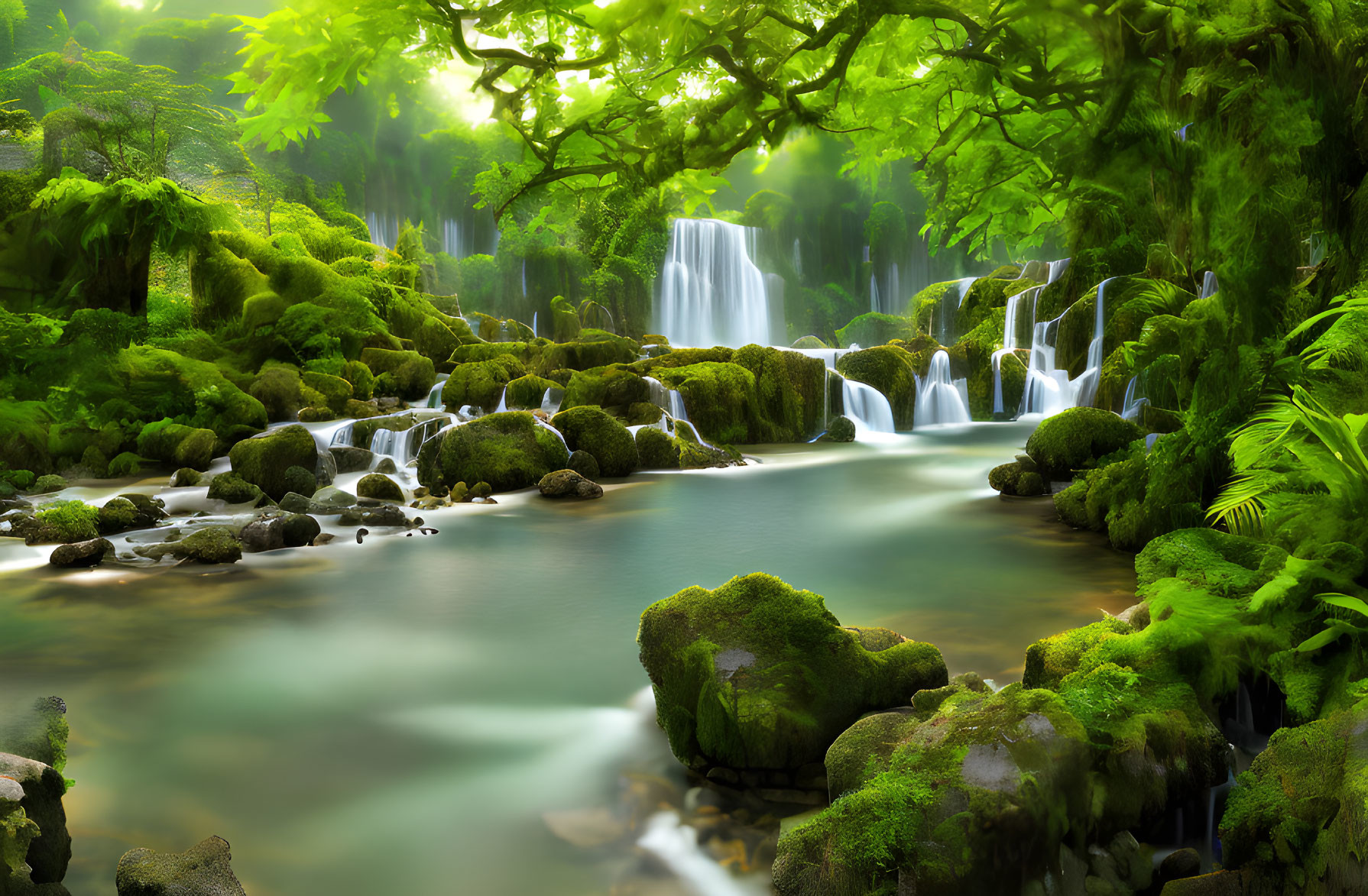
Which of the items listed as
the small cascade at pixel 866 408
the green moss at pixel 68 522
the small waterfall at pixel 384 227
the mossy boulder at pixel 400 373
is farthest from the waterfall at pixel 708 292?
the green moss at pixel 68 522

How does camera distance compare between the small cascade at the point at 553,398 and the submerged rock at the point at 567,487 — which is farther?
the small cascade at the point at 553,398

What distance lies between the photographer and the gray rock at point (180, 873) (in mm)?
2887

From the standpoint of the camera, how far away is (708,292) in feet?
109

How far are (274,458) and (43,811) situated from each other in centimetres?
946

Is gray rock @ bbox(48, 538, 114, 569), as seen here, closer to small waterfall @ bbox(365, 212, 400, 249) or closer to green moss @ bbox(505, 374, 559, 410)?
green moss @ bbox(505, 374, 559, 410)

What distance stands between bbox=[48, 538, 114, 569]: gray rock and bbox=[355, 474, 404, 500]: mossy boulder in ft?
12.4

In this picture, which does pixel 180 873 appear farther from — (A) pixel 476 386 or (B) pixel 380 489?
(A) pixel 476 386

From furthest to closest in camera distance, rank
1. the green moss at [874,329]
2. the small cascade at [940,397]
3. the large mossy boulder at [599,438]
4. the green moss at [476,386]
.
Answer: the green moss at [874,329] → the small cascade at [940,397] → the green moss at [476,386] → the large mossy boulder at [599,438]

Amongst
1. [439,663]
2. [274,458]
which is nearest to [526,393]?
[274,458]

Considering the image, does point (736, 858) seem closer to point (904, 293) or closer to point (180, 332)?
point (180, 332)

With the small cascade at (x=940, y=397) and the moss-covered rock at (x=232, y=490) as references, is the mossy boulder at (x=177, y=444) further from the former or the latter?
the small cascade at (x=940, y=397)

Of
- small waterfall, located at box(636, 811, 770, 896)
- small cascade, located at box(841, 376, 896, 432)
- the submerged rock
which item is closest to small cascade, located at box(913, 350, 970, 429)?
small cascade, located at box(841, 376, 896, 432)

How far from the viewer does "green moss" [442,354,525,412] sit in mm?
17203

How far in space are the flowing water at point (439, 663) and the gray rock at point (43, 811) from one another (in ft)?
0.56
